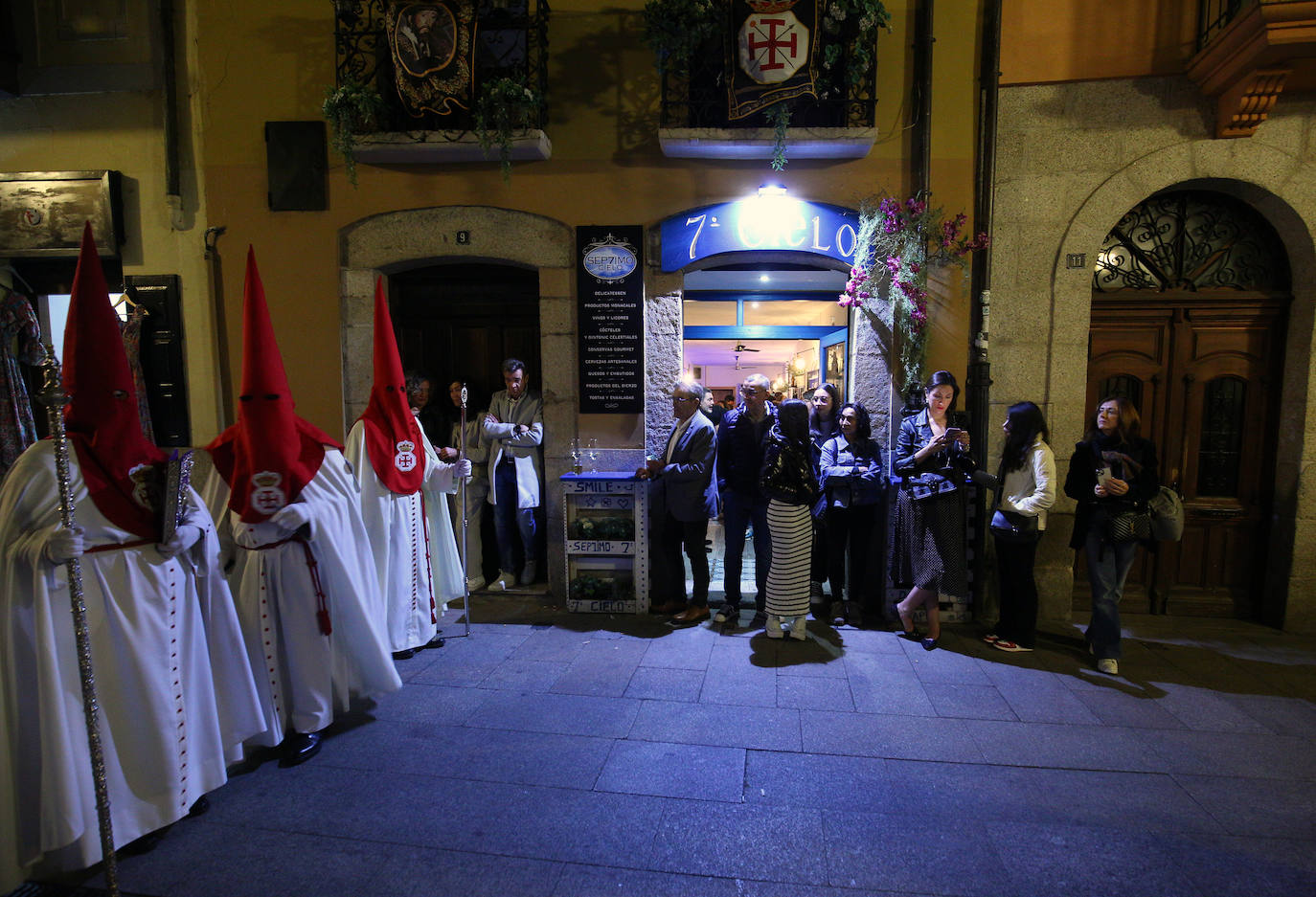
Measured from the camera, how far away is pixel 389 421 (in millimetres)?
4715

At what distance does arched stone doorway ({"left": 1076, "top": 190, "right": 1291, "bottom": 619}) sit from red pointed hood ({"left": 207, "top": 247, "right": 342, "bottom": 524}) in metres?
6.50

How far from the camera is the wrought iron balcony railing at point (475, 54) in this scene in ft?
18.7

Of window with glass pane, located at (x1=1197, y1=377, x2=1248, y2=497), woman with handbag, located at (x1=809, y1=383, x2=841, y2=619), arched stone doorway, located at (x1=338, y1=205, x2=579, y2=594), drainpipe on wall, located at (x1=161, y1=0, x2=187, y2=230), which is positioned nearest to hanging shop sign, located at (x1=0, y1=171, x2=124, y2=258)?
drainpipe on wall, located at (x1=161, y1=0, x2=187, y2=230)

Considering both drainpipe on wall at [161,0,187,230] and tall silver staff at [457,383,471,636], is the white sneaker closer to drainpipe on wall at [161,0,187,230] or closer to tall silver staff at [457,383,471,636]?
tall silver staff at [457,383,471,636]

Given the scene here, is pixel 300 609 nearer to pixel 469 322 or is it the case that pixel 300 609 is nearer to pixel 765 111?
pixel 469 322

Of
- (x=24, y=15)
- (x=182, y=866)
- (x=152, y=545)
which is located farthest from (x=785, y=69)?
(x=24, y=15)

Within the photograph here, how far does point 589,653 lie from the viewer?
4.93 meters

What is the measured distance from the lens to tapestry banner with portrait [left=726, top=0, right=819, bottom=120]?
5324 mm

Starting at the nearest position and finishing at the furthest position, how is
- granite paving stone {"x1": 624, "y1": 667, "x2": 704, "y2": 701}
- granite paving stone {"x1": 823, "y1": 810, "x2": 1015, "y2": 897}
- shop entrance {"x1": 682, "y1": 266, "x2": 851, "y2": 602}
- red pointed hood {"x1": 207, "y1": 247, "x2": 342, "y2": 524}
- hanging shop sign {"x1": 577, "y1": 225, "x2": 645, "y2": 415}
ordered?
granite paving stone {"x1": 823, "y1": 810, "x2": 1015, "y2": 897}, red pointed hood {"x1": 207, "y1": 247, "x2": 342, "y2": 524}, granite paving stone {"x1": 624, "y1": 667, "x2": 704, "y2": 701}, hanging shop sign {"x1": 577, "y1": 225, "x2": 645, "y2": 415}, shop entrance {"x1": 682, "y1": 266, "x2": 851, "y2": 602}

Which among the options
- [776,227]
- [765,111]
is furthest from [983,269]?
A: [765,111]

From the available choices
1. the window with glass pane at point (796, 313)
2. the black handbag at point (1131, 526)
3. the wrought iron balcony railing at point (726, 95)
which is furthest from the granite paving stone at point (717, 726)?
the window with glass pane at point (796, 313)

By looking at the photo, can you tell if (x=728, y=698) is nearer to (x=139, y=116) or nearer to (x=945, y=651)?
(x=945, y=651)

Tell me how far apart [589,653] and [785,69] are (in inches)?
200

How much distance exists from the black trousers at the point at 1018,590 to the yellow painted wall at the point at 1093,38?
4021 mm
